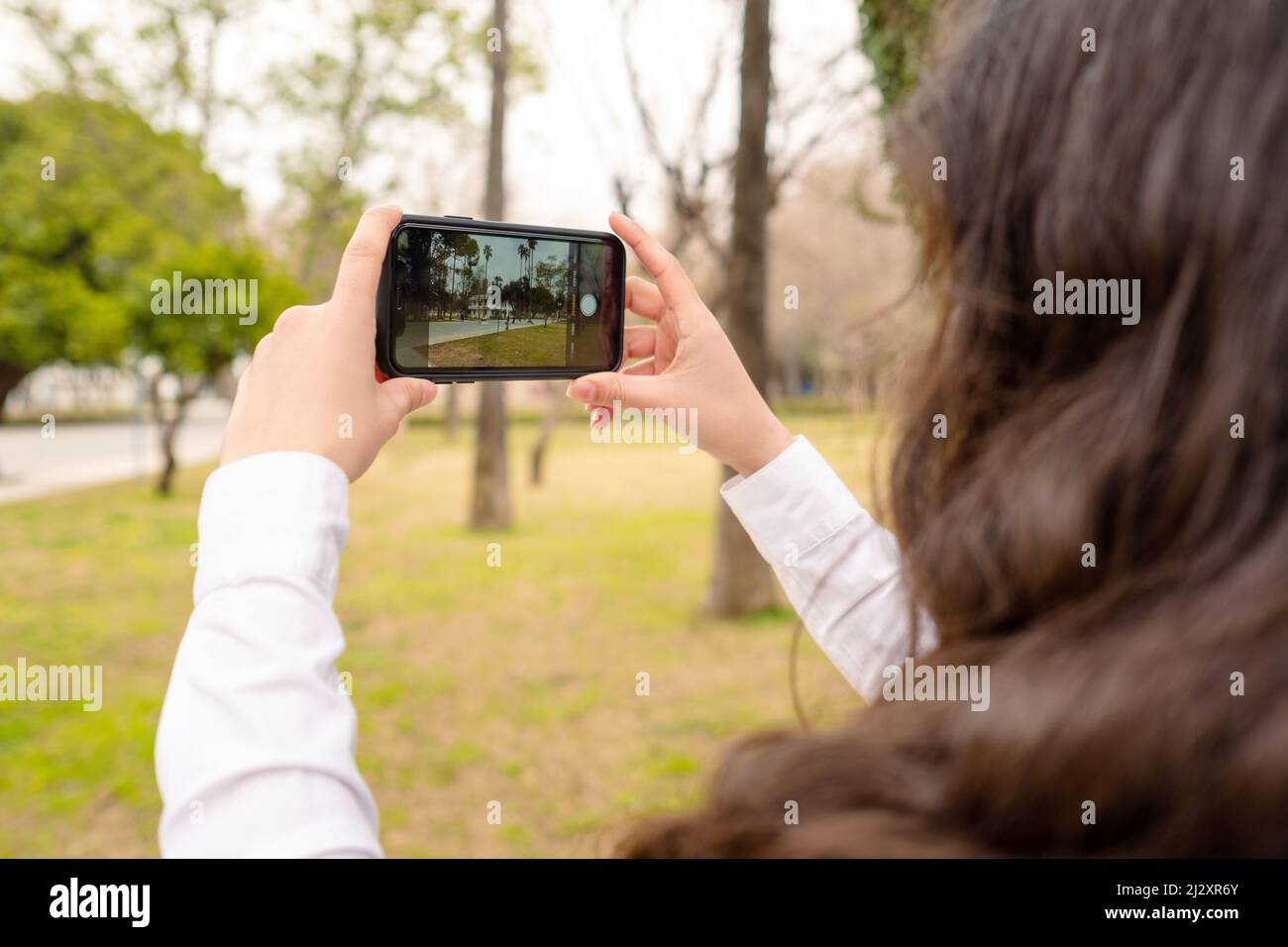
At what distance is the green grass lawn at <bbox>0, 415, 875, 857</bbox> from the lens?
3.70 m

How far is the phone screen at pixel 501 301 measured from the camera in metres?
1.35

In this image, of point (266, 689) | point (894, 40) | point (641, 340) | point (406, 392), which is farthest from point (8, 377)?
point (266, 689)

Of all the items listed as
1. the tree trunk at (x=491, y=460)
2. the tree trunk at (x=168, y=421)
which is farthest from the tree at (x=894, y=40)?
the tree trunk at (x=168, y=421)

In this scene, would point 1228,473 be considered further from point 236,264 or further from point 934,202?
point 236,264

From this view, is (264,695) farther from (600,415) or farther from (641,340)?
(641,340)

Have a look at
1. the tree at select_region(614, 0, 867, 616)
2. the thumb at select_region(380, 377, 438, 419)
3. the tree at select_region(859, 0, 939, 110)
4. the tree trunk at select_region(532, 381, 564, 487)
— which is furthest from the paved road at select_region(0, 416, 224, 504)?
the thumb at select_region(380, 377, 438, 419)

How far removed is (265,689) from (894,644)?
862 mm

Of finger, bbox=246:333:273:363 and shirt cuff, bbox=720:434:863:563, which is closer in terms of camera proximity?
finger, bbox=246:333:273:363

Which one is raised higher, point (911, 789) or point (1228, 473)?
point (1228, 473)

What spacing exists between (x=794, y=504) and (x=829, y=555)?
10 cm

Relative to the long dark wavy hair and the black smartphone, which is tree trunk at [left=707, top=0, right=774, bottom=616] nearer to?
the black smartphone

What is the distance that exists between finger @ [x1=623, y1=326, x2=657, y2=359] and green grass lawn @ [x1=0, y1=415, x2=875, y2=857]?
17.6 inches
